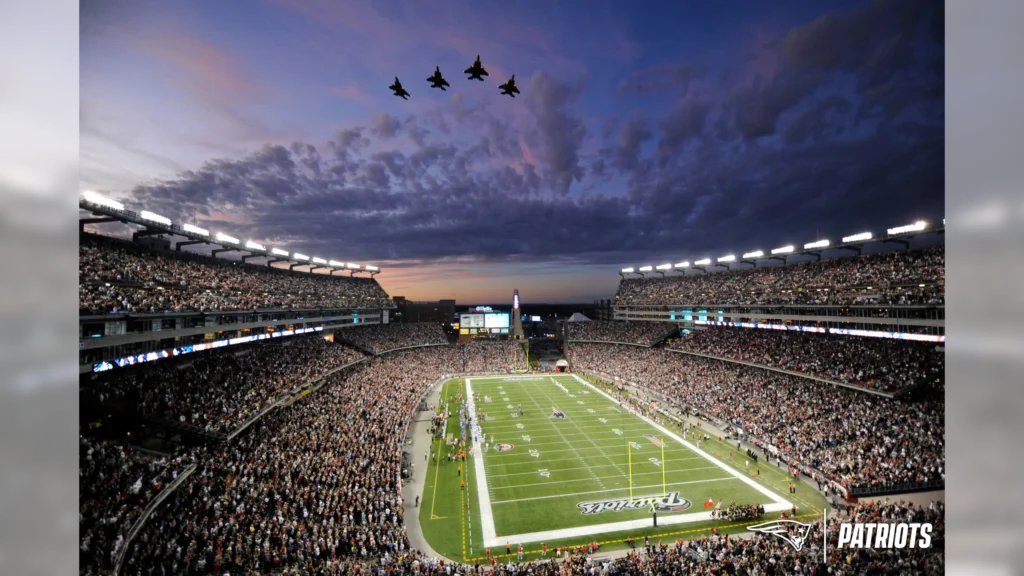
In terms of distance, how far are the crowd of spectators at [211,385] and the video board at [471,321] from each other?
42.7 meters

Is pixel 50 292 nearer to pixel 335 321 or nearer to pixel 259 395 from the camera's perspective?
pixel 259 395

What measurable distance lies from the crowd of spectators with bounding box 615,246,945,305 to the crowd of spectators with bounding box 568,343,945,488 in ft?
27.5

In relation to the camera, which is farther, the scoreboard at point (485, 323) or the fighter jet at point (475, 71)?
the scoreboard at point (485, 323)

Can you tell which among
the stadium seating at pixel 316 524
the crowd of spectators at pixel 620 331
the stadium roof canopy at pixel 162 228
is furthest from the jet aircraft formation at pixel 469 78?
the crowd of spectators at pixel 620 331

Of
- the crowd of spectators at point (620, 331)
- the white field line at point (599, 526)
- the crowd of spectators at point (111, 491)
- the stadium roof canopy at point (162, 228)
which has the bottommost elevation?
the white field line at point (599, 526)

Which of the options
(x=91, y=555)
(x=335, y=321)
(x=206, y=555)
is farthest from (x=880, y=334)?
(x=335, y=321)

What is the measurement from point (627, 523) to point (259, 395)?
950 inches

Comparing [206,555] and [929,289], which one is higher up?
[929,289]

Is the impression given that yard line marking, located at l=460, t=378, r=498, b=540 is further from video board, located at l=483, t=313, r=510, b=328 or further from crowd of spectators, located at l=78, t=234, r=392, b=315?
video board, located at l=483, t=313, r=510, b=328

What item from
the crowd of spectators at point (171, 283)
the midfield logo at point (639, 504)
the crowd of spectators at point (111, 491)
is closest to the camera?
the crowd of spectators at point (111, 491)

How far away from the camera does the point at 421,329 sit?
267 ft

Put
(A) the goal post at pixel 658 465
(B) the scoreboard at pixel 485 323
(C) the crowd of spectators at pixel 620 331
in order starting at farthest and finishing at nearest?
(B) the scoreboard at pixel 485 323
(C) the crowd of spectators at pixel 620 331
(A) the goal post at pixel 658 465

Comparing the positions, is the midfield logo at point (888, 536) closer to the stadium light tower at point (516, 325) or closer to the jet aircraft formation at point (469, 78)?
the jet aircraft formation at point (469, 78)

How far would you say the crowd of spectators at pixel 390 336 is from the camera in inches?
2494
